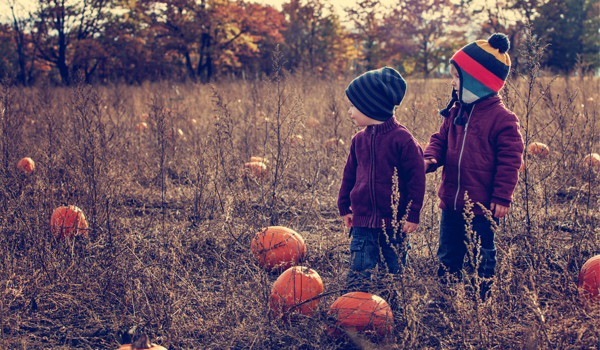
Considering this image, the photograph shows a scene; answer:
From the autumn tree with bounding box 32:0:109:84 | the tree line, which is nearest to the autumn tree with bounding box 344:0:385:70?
the tree line

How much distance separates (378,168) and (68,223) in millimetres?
2295

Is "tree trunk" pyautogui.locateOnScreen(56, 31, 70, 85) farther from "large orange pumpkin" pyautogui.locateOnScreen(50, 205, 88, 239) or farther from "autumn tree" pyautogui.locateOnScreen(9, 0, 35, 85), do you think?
"large orange pumpkin" pyautogui.locateOnScreen(50, 205, 88, 239)

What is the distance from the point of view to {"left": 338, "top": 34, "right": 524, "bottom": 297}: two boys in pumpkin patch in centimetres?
223

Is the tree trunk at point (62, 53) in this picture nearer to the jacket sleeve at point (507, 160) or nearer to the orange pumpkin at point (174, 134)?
the orange pumpkin at point (174, 134)

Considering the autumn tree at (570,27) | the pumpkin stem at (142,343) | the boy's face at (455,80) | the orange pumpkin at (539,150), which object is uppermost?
the autumn tree at (570,27)

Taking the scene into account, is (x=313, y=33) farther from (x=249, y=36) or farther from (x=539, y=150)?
(x=539, y=150)

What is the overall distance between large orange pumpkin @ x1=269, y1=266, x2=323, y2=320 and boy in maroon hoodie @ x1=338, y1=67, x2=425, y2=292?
0.65 ft

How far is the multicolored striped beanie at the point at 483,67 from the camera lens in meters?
2.30

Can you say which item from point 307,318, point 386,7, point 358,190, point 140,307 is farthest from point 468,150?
point 386,7

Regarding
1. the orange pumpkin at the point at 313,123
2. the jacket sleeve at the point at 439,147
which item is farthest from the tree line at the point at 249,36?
the jacket sleeve at the point at 439,147

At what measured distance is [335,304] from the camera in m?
2.12

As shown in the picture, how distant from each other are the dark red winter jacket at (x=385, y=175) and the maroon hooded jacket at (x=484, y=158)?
0.86 ft

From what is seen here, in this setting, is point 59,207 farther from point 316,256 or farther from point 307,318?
point 307,318

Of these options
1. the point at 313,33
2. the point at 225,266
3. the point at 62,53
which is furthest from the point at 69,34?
the point at 225,266
